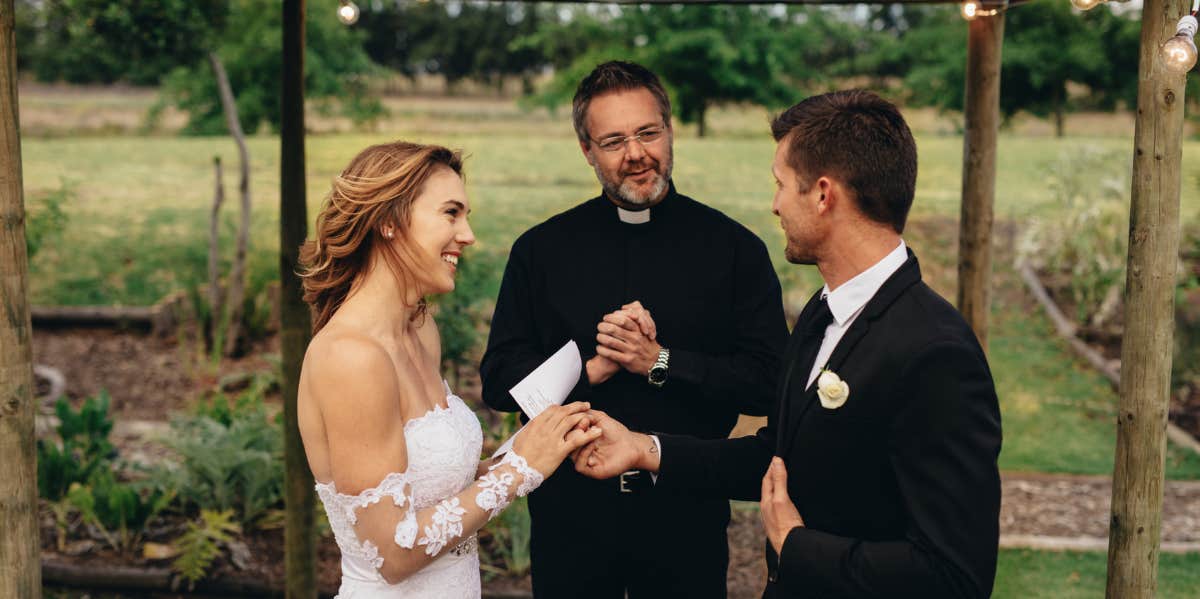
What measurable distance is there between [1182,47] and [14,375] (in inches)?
133

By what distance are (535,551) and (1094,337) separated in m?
9.24

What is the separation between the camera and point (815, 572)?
2232 mm

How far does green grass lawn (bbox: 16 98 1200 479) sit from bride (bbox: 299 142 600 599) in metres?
4.50

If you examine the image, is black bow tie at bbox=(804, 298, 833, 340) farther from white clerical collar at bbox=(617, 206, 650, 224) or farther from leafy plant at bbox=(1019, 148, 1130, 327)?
leafy plant at bbox=(1019, 148, 1130, 327)

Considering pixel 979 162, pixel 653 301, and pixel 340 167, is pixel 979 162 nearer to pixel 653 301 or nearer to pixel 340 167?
pixel 653 301

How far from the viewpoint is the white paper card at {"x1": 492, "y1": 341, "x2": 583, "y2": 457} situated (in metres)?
3.11

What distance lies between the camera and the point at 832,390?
2.24m

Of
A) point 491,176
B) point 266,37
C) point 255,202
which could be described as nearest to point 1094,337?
point 491,176

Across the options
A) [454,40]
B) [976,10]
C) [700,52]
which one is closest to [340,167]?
[454,40]

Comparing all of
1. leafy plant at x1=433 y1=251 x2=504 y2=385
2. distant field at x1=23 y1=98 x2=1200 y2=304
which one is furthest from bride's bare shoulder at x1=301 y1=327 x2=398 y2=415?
distant field at x1=23 y1=98 x2=1200 y2=304

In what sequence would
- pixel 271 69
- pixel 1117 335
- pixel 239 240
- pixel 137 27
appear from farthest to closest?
pixel 271 69
pixel 1117 335
pixel 239 240
pixel 137 27

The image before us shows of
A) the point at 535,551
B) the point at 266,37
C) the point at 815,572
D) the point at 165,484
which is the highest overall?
the point at 266,37

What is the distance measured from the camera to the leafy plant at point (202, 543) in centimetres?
529

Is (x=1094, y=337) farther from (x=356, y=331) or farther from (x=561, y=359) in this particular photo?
(x=356, y=331)
